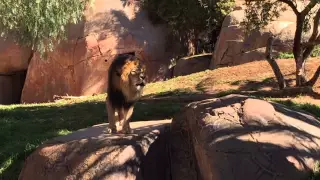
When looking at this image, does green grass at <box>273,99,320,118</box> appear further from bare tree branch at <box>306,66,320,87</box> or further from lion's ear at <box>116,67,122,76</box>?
lion's ear at <box>116,67,122,76</box>

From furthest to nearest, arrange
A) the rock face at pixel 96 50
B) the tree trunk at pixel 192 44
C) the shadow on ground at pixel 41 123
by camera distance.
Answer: the tree trunk at pixel 192 44 < the rock face at pixel 96 50 < the shadow on ground at pixel 41 123

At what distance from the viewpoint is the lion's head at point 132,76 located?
18.6 ft

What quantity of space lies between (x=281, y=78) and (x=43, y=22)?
5.55 metres

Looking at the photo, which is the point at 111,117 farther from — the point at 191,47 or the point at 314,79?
the point at 191,47

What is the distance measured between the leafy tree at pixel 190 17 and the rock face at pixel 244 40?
1006mm

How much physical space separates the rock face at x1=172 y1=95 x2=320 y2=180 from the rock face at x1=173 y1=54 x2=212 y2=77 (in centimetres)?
1236

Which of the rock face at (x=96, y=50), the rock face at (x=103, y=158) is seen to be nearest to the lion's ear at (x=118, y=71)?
the rock face at (x=103, y=158)

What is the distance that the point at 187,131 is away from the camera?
596cm

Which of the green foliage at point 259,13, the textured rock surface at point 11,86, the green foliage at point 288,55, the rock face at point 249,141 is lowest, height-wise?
the textured rock surface at point 11,86

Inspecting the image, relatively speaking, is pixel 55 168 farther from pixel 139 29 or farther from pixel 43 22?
pixel 139 29

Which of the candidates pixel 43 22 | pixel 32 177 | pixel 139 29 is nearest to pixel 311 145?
pixel 32 177

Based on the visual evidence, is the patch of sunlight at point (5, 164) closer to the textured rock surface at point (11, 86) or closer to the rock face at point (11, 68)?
the rock face at point (11, 68)

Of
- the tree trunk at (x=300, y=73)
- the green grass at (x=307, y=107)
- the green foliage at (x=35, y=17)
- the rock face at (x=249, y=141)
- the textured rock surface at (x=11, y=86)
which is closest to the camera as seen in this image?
the rock face at (x=249, y=141)

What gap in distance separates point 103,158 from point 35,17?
5954 millimetres
